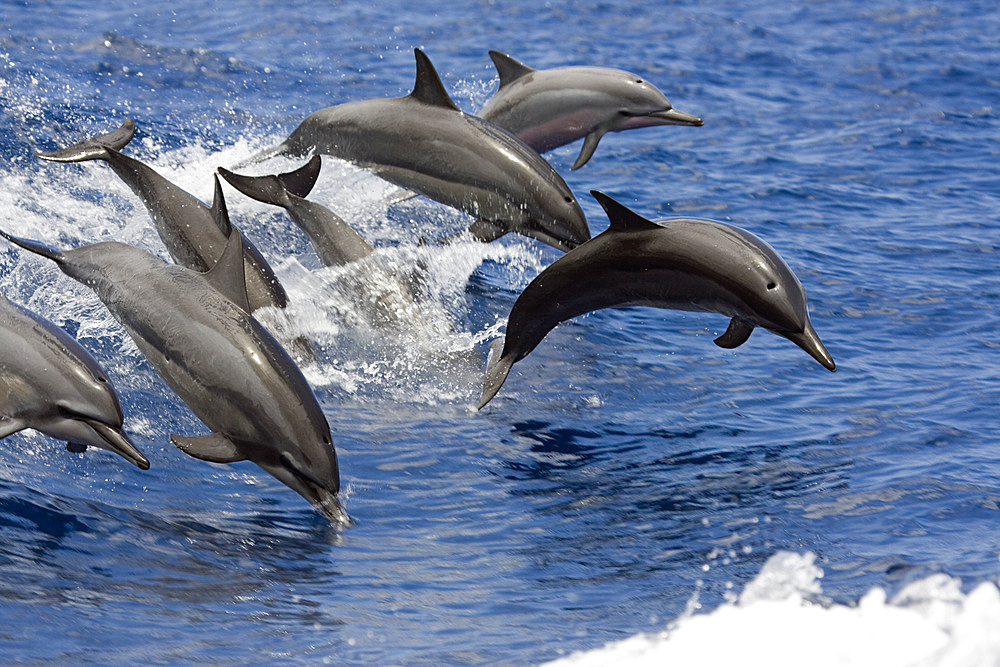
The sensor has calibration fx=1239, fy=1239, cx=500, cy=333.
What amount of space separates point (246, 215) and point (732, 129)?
800 cm

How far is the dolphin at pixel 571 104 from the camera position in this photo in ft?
35.5

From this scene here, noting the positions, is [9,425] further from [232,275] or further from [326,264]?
[326,264]

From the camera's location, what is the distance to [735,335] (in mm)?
7867

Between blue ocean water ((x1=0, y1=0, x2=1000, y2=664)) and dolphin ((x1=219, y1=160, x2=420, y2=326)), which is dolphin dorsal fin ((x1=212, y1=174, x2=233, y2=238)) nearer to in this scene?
blue ocean water ((x1=0, y1=0, x2=1000, y2=664))

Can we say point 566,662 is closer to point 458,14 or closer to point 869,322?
point 869,322

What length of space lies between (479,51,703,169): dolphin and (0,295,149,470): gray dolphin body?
531cm

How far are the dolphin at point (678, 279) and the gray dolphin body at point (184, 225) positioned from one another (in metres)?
2.02

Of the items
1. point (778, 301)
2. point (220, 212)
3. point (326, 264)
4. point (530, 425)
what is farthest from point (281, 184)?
point (778, 301)

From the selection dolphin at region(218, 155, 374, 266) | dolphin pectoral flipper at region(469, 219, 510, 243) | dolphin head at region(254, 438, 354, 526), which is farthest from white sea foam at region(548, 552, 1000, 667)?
dolphin at region(218, 155, 374, 266)

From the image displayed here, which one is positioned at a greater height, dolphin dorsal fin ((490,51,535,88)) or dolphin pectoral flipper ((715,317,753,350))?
dolphin dorsal fin ((490,51,535,88))

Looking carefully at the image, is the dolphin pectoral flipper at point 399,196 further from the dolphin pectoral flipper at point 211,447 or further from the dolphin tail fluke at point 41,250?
the dolphin pectoral flipper at point 211,447

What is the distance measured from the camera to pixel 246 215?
12.7m

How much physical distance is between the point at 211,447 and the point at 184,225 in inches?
113

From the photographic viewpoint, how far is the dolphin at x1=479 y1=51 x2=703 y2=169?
10828 millimetres
